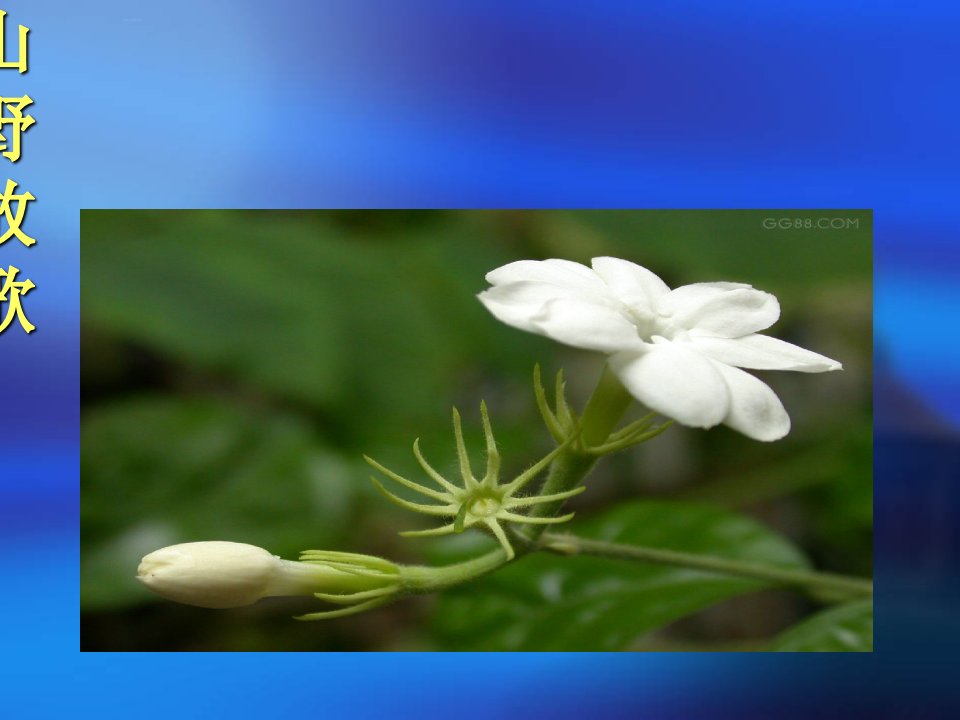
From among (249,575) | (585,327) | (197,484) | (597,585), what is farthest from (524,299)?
(197,484)

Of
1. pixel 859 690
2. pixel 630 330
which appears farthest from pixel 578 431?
pixel 859 690

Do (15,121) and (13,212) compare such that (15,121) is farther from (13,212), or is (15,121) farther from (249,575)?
(249,575)

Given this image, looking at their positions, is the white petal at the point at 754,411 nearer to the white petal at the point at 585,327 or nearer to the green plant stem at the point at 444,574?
the white petal at the point at 585,327

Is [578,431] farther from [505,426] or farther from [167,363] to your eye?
[167,363]

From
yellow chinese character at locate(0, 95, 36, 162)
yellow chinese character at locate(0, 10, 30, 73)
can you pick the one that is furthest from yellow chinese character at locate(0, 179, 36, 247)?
yellow chinese character at locate(0, 10, 30, 73)

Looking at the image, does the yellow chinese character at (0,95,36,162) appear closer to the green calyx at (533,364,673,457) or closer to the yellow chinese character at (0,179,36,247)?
the yellow chinese character at (0,179,36,247)
